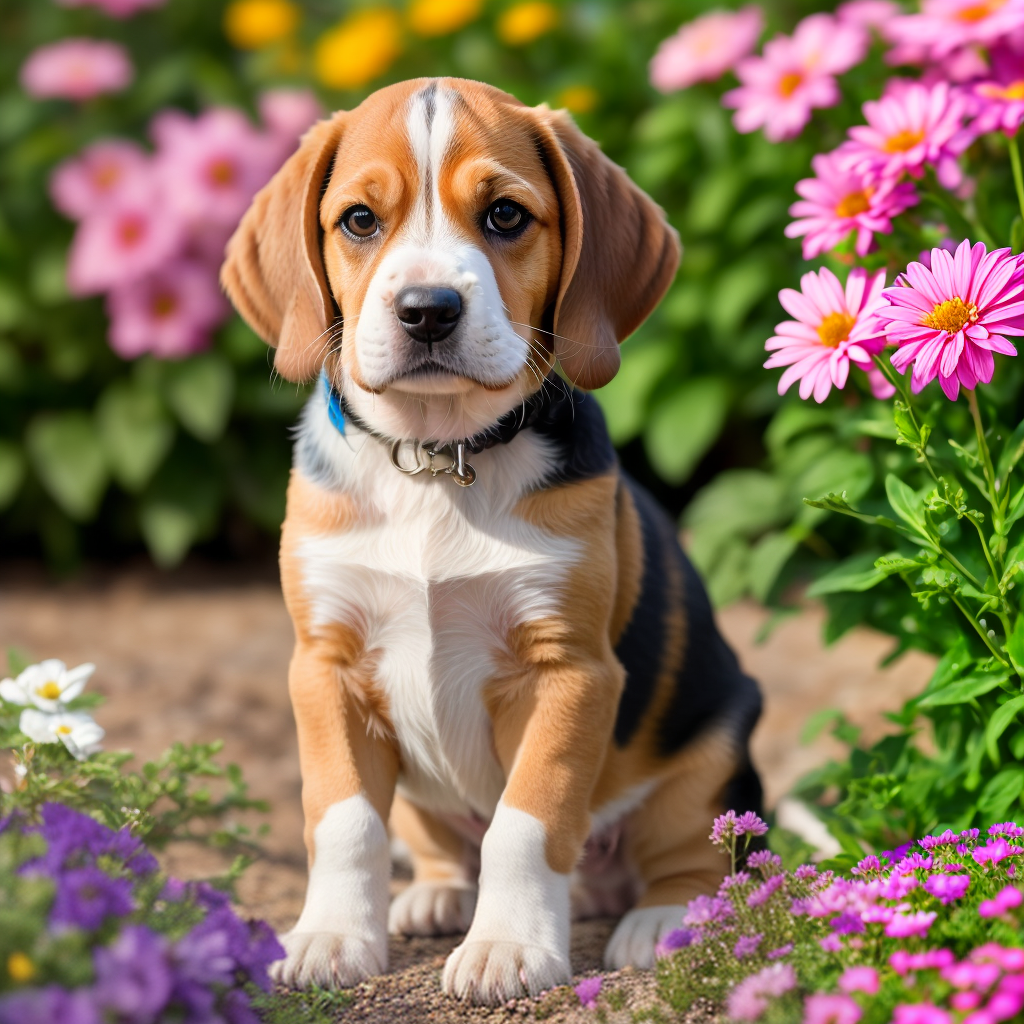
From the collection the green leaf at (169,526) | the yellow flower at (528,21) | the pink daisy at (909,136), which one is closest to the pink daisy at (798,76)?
the pink daisy at (909,136)

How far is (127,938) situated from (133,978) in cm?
6

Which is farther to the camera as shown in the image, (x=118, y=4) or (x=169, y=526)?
(x=118, y=4)

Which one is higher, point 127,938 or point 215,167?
point 215,167

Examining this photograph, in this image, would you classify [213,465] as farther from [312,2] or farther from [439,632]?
[439,632]

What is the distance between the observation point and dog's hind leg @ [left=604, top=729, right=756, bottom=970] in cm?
352

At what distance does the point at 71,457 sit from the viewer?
21.7 ft

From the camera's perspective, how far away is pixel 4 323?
6648 millimetres

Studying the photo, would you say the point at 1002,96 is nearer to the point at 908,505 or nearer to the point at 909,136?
the point at 909,136

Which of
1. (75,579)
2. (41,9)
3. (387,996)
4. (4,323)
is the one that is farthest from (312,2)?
(387,996)

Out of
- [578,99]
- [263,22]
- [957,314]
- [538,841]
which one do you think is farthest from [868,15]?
[263,22]

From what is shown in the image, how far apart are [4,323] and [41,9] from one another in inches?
89.2

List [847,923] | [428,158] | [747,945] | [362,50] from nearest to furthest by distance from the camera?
[847,923], [747,945], [428,158], [362,50]

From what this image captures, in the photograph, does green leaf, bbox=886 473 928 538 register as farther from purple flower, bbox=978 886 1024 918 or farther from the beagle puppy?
purple flower, bbox=978 886 1024 918

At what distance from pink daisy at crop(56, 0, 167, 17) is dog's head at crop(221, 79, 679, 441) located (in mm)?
4397
